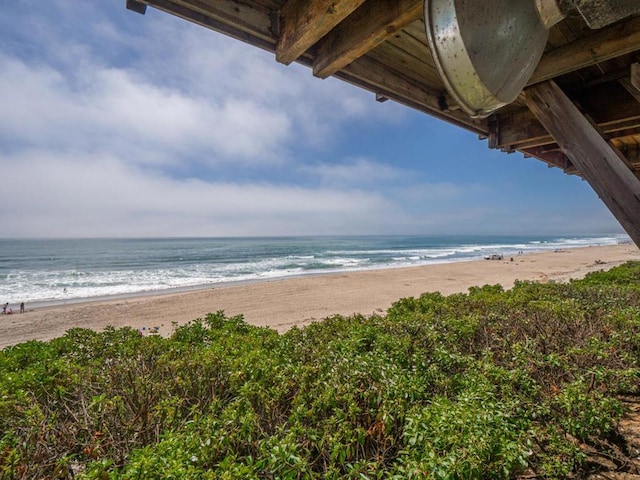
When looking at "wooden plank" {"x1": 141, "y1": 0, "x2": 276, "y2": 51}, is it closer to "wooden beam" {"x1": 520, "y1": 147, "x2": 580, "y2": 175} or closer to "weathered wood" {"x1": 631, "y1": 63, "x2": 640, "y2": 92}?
"weathered wood" {"x1": 631, "y1": 63, "x2": 640, "y2": 92}

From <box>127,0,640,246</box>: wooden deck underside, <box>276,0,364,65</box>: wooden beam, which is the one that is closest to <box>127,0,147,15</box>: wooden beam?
<box>127,0,640,246</box>: wooden deck underside

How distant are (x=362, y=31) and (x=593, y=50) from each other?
172 centimetres

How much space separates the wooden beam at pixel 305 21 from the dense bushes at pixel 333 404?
7.23 feet

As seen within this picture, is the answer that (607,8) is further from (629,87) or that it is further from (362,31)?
(629,87)

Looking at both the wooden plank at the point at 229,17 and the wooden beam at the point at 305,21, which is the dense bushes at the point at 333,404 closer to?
the wooden beam at the point at 305,21

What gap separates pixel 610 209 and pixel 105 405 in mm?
3710

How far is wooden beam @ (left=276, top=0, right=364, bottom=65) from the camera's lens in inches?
62.2

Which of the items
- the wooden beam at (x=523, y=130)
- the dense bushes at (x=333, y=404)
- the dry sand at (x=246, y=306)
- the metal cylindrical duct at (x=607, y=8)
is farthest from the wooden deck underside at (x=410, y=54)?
the dry sand at (x=246, y=306)

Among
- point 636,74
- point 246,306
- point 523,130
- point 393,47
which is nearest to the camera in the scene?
point 636,74

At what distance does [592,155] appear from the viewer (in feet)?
7.12

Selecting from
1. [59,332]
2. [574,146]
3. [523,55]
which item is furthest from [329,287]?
[523,55]

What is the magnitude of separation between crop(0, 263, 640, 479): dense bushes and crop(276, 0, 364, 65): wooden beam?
2.20 m

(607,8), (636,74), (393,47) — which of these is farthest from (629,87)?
(607,8)

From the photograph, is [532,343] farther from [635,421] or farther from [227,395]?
[227,395]
